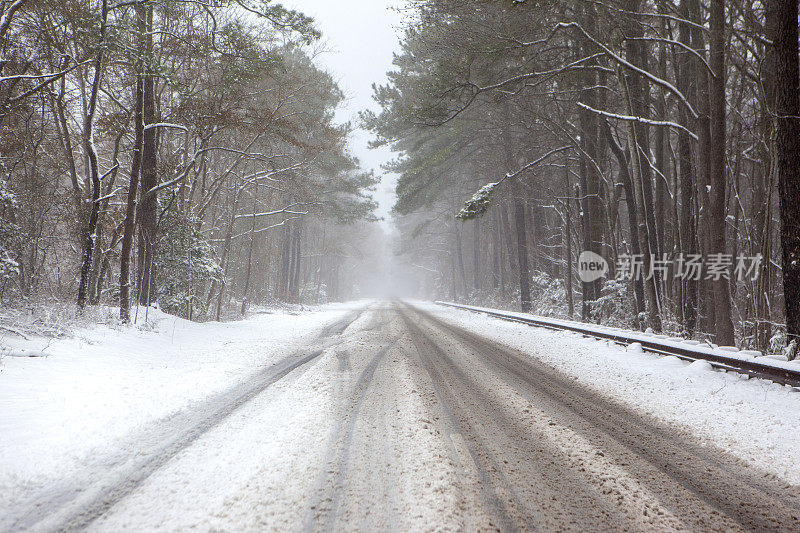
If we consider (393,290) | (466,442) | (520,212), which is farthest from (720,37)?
(393,290)

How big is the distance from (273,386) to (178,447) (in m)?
2.00

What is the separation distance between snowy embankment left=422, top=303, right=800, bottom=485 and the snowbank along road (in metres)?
0.27

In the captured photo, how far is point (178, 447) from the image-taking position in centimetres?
324

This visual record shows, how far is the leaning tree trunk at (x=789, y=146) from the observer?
6117 mm

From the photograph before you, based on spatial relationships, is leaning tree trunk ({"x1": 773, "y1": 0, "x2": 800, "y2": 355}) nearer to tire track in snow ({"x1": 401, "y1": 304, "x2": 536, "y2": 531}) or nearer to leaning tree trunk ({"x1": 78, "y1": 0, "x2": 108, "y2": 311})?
tire track in snow ({"x1": 401, "y1": 304, "x2": 536, "y2": 531})

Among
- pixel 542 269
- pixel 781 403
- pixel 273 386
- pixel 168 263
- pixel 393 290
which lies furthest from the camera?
pixel 393 290

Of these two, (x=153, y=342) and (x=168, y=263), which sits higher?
(x=168, y=263)

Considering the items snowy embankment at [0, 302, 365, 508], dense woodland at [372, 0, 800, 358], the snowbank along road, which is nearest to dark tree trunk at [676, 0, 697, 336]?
dense woodland at [372, 0, 800, 358]

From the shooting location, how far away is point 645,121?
9078 millimetres

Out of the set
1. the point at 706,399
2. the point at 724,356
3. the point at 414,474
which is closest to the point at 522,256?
the point at 724,356

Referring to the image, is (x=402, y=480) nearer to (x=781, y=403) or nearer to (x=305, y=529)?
(x=305, y=529)

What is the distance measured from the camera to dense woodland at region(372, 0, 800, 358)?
8578 millimetres

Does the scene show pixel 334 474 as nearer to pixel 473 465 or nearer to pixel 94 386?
pixel 473 465

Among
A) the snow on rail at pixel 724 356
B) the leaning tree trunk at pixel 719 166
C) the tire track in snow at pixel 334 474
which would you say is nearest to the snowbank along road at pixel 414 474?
the tire track in snow at pixel 334 474
